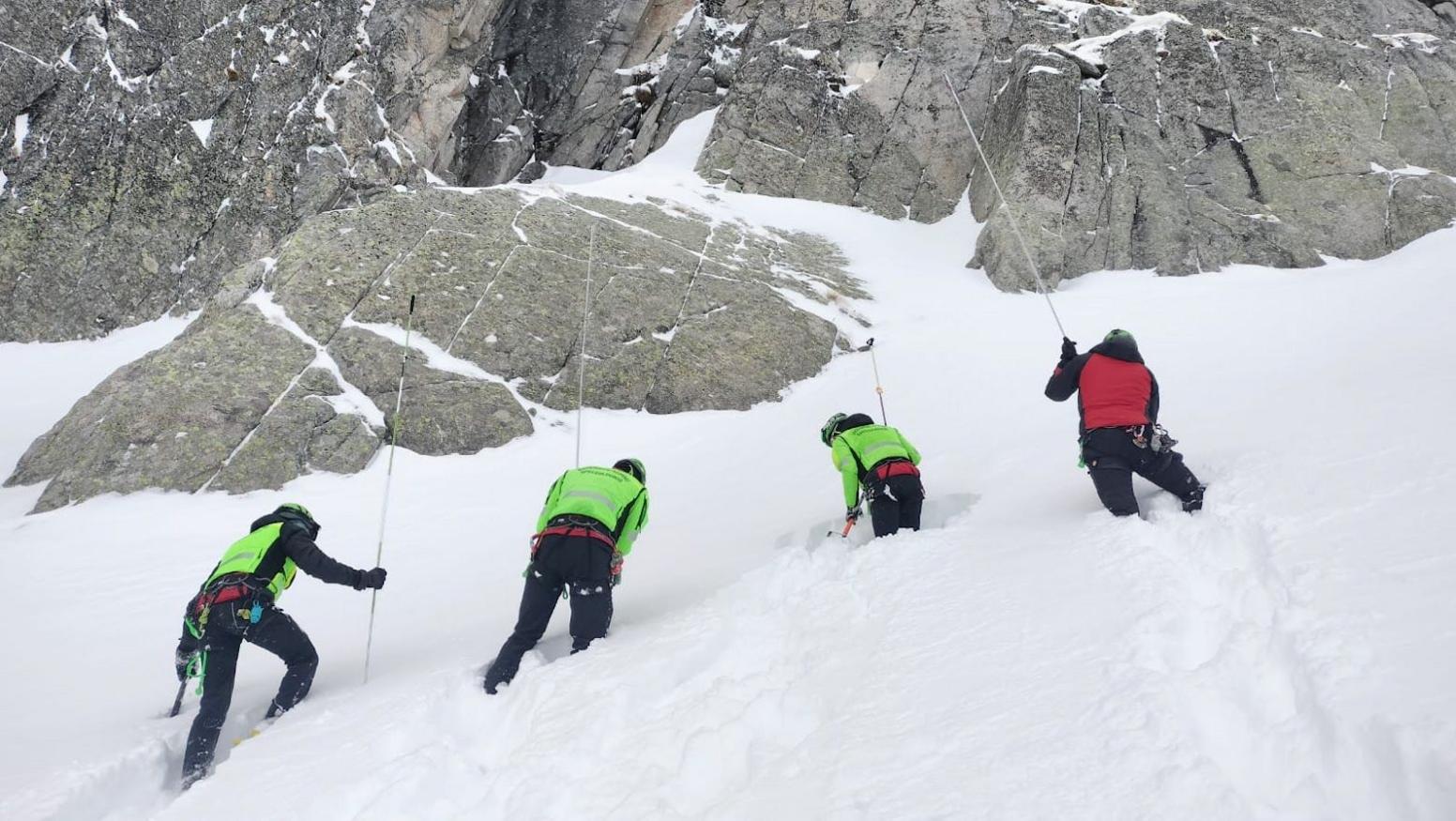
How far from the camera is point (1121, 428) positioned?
226 inches

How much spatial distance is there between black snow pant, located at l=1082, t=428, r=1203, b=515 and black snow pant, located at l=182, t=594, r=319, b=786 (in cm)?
591

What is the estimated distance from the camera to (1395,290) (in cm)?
1362

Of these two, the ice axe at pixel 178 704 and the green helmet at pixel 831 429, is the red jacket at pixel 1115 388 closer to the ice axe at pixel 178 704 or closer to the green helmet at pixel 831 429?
the green helmet at pixel 831 429

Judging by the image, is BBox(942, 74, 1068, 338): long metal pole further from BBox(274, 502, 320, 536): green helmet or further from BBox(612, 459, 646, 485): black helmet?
BBox(274, 502, 320, 536): green helmet

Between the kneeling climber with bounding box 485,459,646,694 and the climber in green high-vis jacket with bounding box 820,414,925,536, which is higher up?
the kneeling climber with bounding box 485,459,646,694

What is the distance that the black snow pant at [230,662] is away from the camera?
5250 millimetres

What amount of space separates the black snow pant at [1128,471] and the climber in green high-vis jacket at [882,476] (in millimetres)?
1642

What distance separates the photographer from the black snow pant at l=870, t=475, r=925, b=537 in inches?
275

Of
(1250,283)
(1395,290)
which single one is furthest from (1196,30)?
(1395,290)

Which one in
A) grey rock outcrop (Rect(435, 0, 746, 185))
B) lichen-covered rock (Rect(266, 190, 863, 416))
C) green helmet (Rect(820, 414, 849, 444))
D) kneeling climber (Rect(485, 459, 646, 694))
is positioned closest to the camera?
kneeling climber (Rect(485, 459, 646, 694))

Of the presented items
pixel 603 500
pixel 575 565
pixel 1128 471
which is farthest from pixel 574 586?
pixel 1128 471

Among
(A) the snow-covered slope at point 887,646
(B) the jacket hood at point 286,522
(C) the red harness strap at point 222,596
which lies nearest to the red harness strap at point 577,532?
(A) the snow-covered slope at point 887,646

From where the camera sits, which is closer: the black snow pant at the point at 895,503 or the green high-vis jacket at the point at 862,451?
the black snow pant at the point at 895,503

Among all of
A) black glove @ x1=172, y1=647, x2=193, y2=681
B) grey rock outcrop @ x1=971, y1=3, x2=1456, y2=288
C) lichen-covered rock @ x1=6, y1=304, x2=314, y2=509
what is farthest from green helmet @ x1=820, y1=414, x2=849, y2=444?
grey rock outcrop @ x1=971, y1=3, x2=1456, y2=288
